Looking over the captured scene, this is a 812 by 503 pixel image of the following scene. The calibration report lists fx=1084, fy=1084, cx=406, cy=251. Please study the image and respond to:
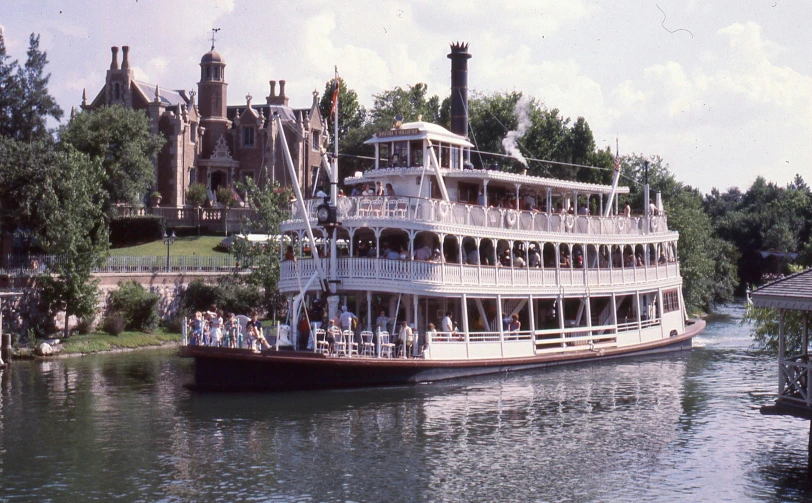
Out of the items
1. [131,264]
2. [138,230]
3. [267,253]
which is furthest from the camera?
[138,230]

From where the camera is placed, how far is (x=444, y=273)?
119 feet

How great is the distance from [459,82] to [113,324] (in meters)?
19.4

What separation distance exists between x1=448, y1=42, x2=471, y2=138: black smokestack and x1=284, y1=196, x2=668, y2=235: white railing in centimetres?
697

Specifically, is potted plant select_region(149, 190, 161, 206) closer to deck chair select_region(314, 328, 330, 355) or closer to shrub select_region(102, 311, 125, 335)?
shrub select_region(102, 311, 125, 335)

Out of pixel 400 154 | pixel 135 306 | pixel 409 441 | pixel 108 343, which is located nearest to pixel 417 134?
pixel 400 154

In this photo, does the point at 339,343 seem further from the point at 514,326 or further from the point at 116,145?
the point at 116,145

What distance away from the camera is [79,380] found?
37781 millimetres

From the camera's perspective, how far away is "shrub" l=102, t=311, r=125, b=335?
165 feet

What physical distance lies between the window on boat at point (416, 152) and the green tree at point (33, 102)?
2552 centimetres

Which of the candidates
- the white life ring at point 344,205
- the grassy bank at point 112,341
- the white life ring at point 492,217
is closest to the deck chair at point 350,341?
the white life ring at point 344,205

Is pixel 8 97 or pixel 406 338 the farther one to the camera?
pixel 8 97

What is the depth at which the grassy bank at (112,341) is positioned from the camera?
4731 cm

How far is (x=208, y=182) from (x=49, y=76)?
97.2 ft

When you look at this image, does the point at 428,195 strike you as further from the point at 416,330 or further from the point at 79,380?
the point at 79,380
